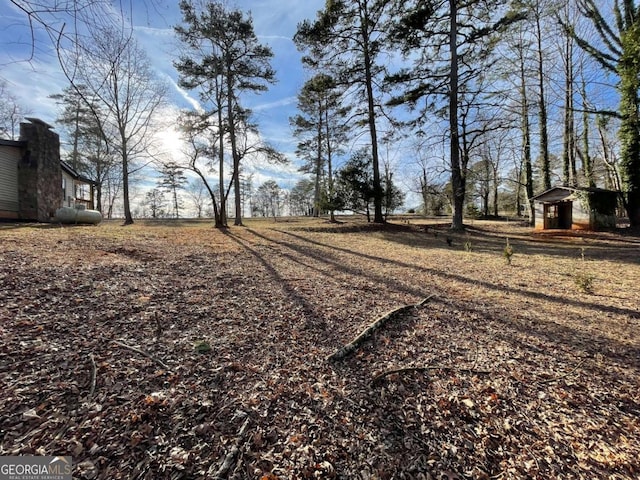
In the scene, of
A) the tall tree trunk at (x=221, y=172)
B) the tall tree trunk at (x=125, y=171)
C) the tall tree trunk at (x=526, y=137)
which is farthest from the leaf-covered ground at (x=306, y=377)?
the tall tree trunk at (x=526, y=137)

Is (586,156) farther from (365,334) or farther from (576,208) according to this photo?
(365,334)

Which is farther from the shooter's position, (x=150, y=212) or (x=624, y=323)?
(x=150, y=212)

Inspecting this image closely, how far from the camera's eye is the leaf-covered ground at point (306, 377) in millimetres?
1625

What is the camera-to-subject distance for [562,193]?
45.9 ft

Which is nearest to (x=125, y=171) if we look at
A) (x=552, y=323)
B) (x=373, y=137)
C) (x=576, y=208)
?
(x=373, y=137)

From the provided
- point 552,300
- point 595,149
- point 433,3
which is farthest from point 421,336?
point 595,149

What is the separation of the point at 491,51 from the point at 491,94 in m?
1.67

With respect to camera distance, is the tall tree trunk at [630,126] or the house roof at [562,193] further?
the house roof at [562,193]

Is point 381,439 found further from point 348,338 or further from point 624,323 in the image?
point 624,323

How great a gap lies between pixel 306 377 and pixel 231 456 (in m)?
0.88

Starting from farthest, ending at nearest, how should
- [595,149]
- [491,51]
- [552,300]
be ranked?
[595,149] < [491,51] < [552,300]

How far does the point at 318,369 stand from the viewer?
2510mm

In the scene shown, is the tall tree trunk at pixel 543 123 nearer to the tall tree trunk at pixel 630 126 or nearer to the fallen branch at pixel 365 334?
the tall tree trunk at pixel 630 126

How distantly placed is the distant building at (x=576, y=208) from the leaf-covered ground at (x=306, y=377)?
11.5 metres
